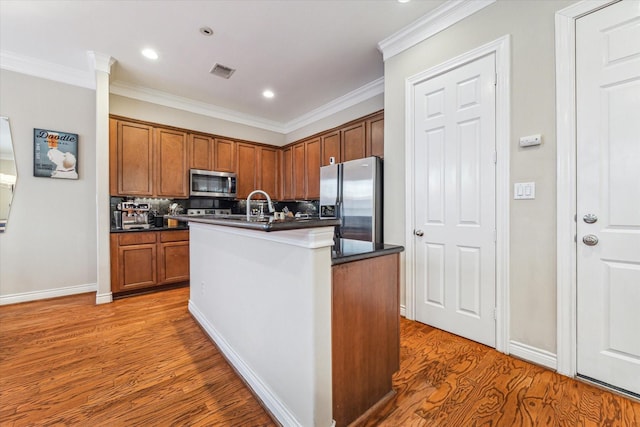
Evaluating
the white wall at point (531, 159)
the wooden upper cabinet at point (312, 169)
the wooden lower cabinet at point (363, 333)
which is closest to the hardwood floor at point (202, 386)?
the wooden lower cabinet at point (363, 333)

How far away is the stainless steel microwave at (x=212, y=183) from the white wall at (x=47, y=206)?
1.22 m

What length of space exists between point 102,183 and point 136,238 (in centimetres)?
76

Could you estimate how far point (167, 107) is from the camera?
4.14 metres

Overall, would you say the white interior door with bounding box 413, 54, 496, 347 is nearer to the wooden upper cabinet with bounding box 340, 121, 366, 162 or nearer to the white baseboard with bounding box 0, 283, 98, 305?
the wooden upper cabinet with bounding box 340, 121, 366, 162

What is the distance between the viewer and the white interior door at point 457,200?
2.09m

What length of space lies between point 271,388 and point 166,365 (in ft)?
2.97

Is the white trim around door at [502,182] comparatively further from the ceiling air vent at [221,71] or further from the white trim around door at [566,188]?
the ceiling air vent at [221,71]

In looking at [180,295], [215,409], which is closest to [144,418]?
[215,409]

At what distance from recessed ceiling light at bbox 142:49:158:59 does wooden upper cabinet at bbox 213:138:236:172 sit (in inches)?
61.1

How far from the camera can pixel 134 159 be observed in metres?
3.72

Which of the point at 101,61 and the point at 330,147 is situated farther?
the point at 330,147

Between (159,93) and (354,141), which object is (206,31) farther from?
(354,141)

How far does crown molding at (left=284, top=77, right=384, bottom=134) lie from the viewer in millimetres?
3773

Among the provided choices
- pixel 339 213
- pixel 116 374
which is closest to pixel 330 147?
pixel 339 213
